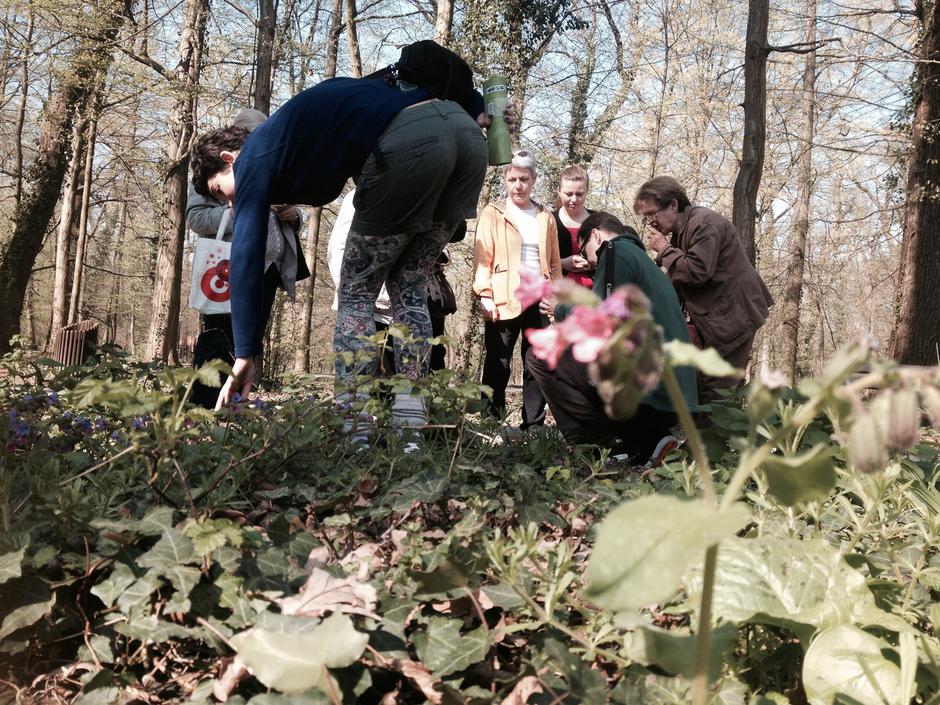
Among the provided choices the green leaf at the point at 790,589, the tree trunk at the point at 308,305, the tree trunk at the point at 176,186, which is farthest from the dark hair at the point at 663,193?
the tree trunk at the point at 308,305

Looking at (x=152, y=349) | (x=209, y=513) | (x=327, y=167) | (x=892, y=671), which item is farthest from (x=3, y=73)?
(x=892, y=671)

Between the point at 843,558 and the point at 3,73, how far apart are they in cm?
1597

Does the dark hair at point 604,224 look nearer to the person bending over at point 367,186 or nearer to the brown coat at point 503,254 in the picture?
the brown coat at point 503,254

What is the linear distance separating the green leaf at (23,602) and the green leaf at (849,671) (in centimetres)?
130

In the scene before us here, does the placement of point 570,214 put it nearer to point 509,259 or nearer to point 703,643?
point 509,259

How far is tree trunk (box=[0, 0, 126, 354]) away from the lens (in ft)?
33.2

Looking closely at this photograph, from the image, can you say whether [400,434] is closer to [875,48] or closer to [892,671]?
[892,671]

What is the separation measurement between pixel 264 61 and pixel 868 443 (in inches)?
495

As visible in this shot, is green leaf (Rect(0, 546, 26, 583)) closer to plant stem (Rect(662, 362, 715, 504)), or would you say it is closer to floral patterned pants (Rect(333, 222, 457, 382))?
plant stem (Rect(662, 362, 715, 504))

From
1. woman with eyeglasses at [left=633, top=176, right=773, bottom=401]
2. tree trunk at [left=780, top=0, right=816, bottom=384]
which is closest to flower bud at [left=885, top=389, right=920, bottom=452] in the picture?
woman with eyeglasses at [left=633, top=176, right=773, bottom=401]

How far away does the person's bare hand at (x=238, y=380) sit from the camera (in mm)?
2352

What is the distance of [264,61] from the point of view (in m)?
11.9

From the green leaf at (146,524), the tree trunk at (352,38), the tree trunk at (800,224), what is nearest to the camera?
the green leaf at (146,524)

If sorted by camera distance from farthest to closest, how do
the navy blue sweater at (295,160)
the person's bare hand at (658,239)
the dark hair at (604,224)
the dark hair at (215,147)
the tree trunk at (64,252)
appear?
the tree trunk at (64,252) → the person's bare hand at (658,239) → the dark hair at (604,224) → the dark hair at (215,147) → the navy blue sweater at (295,160)
